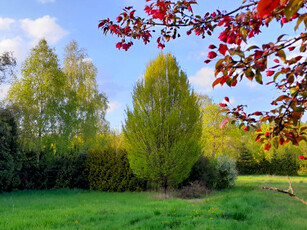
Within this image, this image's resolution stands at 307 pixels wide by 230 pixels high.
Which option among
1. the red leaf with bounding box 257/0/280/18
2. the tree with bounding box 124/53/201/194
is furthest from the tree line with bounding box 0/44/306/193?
the red leaf with bounding box 257/0/280/18

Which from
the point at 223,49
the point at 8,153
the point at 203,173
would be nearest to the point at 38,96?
the point at 8,153

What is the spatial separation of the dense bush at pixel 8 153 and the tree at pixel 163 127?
273 inches

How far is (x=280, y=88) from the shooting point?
223cm

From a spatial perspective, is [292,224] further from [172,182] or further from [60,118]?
[60,118]

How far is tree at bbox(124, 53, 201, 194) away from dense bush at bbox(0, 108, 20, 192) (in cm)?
695

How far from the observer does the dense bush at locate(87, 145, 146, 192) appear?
48.3 ft

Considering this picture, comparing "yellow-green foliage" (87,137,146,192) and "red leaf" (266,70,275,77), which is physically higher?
"red leaf" (266,70,275,77)

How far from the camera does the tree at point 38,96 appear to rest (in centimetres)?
1594

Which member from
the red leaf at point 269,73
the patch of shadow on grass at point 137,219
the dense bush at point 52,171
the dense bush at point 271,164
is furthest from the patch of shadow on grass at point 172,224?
the dense bush at point 271,164

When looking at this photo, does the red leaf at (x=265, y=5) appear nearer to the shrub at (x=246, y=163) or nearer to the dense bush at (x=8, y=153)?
the dense bush at (x=8, y=153)

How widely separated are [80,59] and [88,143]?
815cm

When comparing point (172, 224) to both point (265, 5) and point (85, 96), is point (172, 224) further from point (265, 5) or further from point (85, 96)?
point (85, 96)

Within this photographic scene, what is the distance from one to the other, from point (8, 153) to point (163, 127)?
9.04 meters

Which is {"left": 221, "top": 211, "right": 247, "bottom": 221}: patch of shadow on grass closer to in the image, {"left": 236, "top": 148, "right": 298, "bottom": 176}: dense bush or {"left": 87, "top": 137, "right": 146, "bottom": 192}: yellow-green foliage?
{"left": 87, "top": 137, "right": 146, "bottom": 192}: yellow-green foliage
